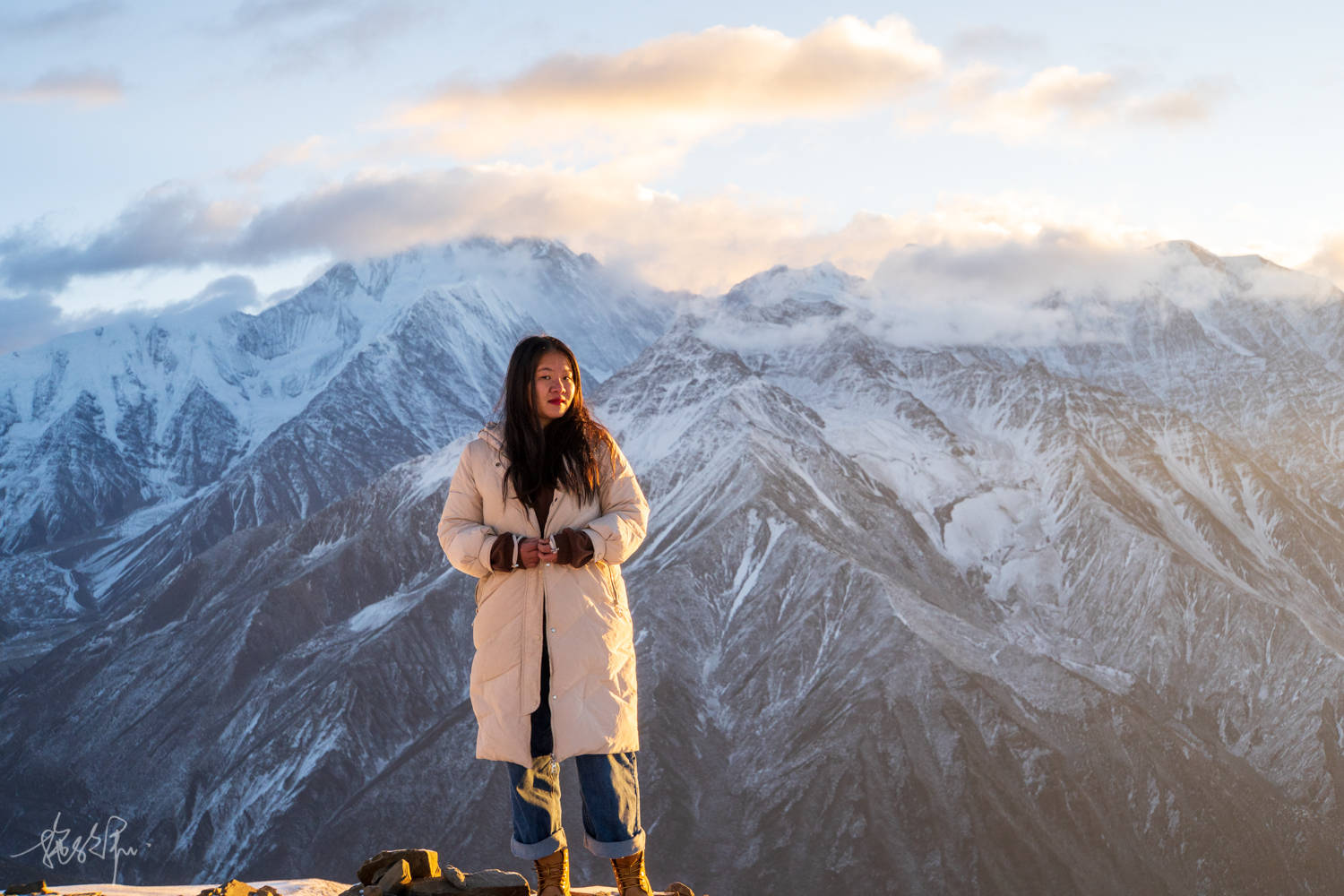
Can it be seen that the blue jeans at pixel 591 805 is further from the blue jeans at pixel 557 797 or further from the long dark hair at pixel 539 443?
the long dark hair at pixel 539 443

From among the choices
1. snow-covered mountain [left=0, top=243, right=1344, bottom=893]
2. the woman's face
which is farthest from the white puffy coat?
snow-covered mountain [left=0, top=243, right=1344, bottom=893]

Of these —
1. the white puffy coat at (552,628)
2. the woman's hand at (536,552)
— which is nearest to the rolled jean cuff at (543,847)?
the white puffy coat at (552,628)

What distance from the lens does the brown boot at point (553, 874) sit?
929cm

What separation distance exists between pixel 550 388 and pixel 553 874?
337 cm

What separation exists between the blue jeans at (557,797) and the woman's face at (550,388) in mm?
1626

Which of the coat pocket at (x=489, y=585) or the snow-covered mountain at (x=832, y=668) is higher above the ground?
the coat pocket at (x=489, y=585)

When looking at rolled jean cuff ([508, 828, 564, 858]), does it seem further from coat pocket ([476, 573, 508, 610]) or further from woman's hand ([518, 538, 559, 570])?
woman's hand ([518, 538, 559, 570])

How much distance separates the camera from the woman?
895 centimetres

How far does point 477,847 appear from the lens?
101 meters

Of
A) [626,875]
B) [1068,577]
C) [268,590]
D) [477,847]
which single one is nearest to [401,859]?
[626,875]

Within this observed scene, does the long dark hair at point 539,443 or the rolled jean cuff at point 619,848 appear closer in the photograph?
the long dark hair at point 539,443

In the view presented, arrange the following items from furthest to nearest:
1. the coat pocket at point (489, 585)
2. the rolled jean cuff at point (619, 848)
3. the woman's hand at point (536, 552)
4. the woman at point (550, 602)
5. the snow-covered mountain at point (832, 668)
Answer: the snow-covered mountain at point (832, 668) < the rolled jean cuff at point (619, 848) < the coat pocket at point (489, 585) < the woman at point (550, 602) < the woman's hand at point (536, 552)

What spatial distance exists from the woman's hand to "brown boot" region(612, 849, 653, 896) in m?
2.26

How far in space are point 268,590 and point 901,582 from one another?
7406cm
